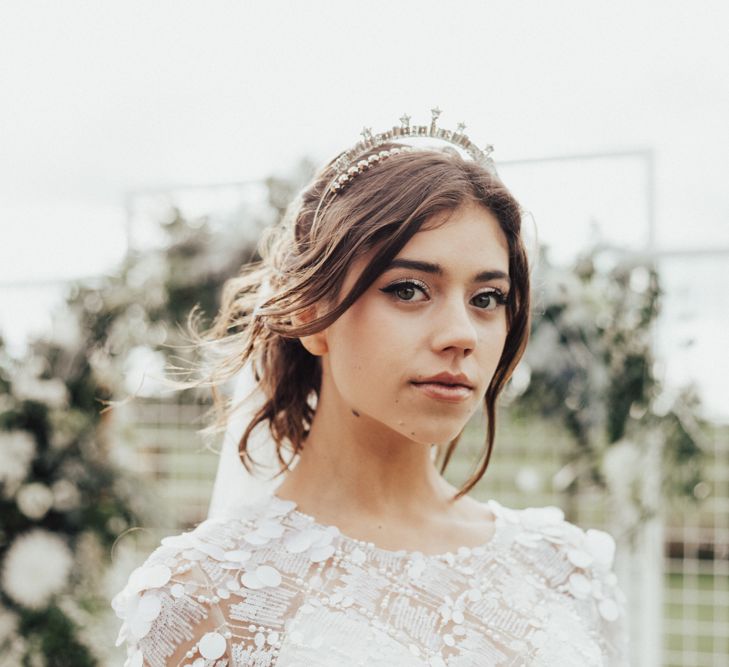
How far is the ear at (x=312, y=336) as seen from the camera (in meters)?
1.62

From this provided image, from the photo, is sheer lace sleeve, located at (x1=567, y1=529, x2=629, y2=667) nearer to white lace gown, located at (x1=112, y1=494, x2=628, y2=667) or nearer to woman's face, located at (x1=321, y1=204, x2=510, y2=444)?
white lace gown, located at (x1=112, y1=494, x2=628, y2=667)

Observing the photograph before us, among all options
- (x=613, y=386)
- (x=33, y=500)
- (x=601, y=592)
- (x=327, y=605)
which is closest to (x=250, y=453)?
(x=327, y=605)

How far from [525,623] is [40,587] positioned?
258 cm

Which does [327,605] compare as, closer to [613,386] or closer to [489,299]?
[489,299]

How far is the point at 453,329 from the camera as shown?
1.48 metres

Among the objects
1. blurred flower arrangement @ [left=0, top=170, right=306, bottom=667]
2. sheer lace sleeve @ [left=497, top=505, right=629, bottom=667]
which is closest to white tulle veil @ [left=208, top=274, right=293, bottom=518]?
sheer lace sleeve @ [left=497, top=505, right=629, bottom=667]

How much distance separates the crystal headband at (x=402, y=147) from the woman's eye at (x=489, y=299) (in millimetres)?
274

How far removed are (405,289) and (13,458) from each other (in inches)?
106

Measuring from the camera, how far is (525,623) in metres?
1.67

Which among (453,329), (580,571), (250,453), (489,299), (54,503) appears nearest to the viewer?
(453,329)

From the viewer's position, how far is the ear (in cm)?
162

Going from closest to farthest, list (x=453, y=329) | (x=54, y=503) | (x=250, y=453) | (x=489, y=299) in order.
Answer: (x=453, y=329) < (x=489, y=299) < (x=250, y=453) < (x=54, y=503)

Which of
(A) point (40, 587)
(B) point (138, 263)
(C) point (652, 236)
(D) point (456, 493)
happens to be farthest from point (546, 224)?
(A) point (40, 587)

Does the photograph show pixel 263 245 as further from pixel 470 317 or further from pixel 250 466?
pixel 470 317
